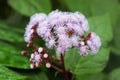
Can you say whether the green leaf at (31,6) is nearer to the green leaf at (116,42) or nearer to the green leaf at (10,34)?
the green leaf at (10,34)

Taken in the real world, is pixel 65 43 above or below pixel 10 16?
below

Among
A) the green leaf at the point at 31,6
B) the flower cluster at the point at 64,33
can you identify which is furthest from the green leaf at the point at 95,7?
the flower cluster at the point at 64,33

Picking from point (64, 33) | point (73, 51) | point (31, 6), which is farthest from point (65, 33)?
point (31, 6)

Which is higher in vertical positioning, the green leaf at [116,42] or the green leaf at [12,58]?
the green leaf at [116,42]

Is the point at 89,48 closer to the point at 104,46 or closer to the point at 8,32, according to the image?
the point at 104,46

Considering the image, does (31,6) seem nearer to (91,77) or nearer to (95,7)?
(95,7)

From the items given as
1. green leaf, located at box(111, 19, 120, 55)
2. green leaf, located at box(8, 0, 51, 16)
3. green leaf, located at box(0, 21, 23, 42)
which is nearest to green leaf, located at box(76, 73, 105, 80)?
green leaf, located at box(111, 19, 120, 55)

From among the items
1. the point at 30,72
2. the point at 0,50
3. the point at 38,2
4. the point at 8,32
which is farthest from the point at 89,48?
the point at 38,2
